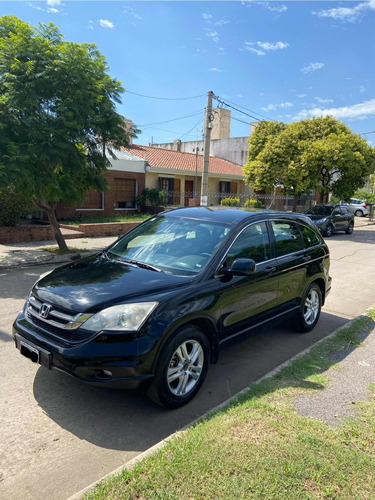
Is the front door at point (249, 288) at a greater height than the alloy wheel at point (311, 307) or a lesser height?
greater

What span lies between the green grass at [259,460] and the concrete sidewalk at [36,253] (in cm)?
598

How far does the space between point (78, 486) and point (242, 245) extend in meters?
2.69

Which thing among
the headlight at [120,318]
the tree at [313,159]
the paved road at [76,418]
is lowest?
the paved road at [76,418]

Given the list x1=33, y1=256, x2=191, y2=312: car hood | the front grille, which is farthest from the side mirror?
the front grille

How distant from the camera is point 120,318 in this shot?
305 centimetres

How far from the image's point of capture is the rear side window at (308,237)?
5430 mm

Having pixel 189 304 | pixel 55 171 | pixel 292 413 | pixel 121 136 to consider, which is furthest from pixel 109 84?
pixel 292 413

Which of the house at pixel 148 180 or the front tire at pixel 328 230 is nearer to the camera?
the front tire at pixel 328 230

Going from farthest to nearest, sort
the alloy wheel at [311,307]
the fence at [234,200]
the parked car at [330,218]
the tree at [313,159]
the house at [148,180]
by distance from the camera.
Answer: the fence at [234,200]
the house at [148,180]
the tree at [313,159]
the parked car at [330,218]
the alloy wheel at [311,307]

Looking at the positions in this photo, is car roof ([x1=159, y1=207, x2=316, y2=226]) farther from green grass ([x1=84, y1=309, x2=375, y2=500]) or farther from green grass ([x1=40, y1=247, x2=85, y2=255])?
green grass ([x1=40, y1=247, x2=85, y2=255])

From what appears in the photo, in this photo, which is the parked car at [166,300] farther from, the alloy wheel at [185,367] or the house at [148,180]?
the house at [148,180]

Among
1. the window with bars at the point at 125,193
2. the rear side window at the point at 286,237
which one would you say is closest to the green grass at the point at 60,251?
the rear side window at the point at 286,237

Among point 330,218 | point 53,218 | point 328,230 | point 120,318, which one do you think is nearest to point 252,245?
point 120,318

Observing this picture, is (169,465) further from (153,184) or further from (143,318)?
(153,184)
